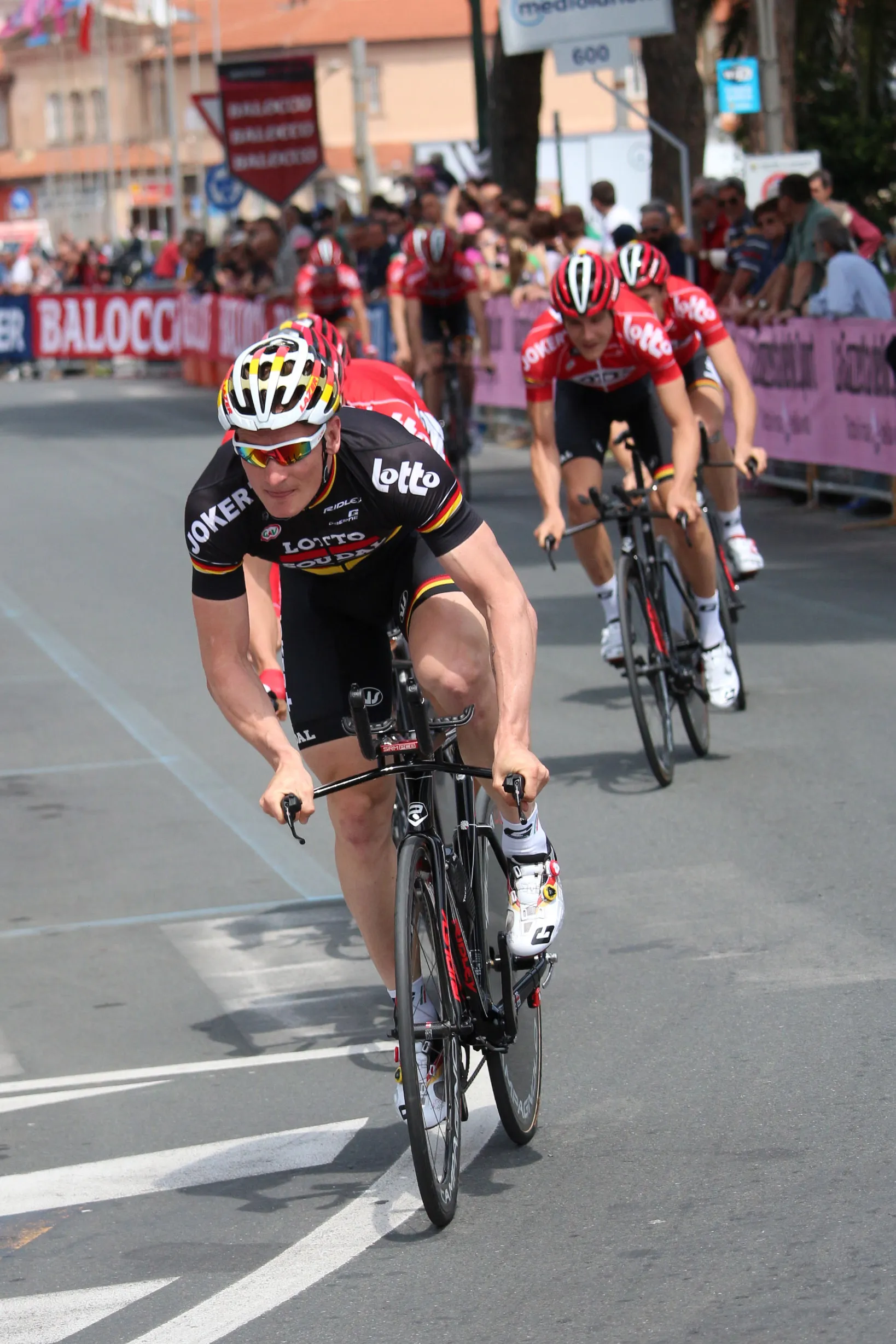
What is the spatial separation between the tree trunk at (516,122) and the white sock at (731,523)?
19.7 metres

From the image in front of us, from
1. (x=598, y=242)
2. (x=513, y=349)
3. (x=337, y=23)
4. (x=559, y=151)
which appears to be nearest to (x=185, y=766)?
(x=513, y=349)

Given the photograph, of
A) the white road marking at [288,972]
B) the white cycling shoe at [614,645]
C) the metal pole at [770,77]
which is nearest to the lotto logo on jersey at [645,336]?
the white cycling shoe at [614,645]

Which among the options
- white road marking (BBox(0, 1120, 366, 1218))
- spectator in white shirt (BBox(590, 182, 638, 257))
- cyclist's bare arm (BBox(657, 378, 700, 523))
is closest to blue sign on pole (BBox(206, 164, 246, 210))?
spectator in white shirt (BBox(590, 182, 638, 257))

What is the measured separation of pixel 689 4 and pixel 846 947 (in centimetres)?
2147

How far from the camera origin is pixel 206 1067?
620cm

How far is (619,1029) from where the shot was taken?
20.0ft

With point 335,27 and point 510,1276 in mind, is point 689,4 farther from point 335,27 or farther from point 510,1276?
point 335,27

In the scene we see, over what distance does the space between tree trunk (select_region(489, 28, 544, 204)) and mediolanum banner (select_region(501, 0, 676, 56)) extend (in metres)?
5.07

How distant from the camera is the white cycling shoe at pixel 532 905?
5164 millimetres

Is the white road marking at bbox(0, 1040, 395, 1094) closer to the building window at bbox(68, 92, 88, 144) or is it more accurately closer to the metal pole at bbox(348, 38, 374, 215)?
the metal pole at bbox(348, 38, 374, 215)

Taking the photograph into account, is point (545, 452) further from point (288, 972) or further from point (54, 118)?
point (54, 118)

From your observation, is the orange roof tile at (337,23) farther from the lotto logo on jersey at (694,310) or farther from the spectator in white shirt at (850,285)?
the lotto logo on jersey at (694,310)

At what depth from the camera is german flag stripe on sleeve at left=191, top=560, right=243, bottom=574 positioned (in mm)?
4984

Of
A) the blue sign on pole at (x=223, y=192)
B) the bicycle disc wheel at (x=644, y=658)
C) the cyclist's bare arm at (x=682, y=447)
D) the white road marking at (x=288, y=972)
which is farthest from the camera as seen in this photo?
the blue sign on pole at (x=223, y=192)
